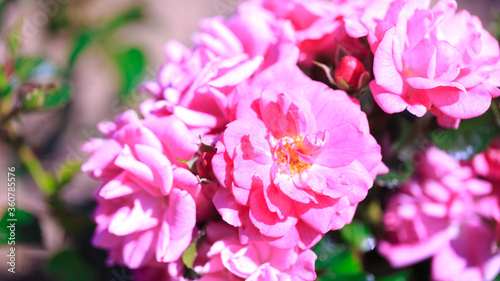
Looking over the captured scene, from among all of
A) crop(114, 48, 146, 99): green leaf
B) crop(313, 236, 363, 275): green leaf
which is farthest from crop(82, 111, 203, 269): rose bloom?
crop(114, 48, 146, 99): green leaf

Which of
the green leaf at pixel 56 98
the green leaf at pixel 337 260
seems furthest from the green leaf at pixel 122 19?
the green leaf at pixel 337 260

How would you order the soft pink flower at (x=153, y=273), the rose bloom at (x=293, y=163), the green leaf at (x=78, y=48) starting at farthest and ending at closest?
the green leaf at (x=78, y=48), the soft pink flower at (x=153, y=273), the rose bloom at (x=293, y=163)

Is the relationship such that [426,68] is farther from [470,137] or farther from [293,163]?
[470,137]

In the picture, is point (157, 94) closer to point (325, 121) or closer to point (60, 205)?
point (325, 121)

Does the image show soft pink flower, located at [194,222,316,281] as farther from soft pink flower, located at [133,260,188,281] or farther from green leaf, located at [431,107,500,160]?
green leaf, located at [431,107,500,160]

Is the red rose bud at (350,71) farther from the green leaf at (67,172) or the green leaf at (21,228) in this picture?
the green leaf at (21,228)

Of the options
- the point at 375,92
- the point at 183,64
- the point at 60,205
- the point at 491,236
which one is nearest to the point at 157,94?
the point at 183,64
